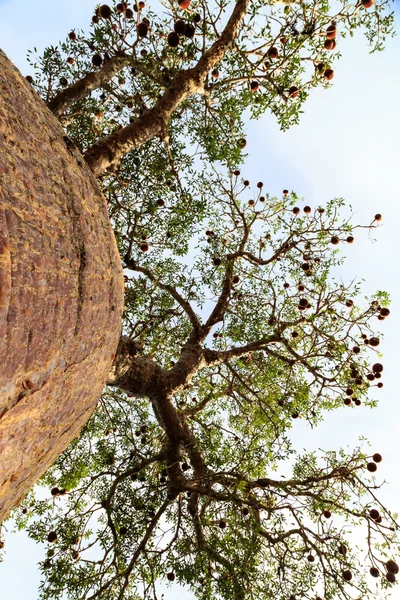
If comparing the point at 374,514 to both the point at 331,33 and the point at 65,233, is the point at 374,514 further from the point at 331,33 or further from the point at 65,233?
the point at 331,33

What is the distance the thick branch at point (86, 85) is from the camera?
19.5 feet

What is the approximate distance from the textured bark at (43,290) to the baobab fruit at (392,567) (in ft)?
14.7

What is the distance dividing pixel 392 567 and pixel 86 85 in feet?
27.6

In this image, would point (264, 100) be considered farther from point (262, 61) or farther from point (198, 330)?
point (198, 330)

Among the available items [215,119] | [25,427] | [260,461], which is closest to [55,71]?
[215,119]

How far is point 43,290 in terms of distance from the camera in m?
1.98

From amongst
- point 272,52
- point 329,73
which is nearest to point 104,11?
point 272,52

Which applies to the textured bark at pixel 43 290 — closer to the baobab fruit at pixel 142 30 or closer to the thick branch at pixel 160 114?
the thick branch at pixel 160 114

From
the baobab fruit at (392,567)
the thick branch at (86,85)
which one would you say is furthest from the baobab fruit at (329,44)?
the baobab fruit at (392,567)

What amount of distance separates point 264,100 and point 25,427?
6.34 meters

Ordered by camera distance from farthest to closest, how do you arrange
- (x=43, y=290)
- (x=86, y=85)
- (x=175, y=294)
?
(x=175, y=294) → (x=86, y=85) → (x=43, y=290)

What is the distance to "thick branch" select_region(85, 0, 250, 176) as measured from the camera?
15.3 ft

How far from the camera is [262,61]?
6.17m

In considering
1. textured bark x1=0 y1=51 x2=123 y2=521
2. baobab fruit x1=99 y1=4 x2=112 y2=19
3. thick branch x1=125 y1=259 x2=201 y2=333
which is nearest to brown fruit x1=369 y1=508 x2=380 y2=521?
thick branch x1=125 y1=259 x2=201 y2=333
